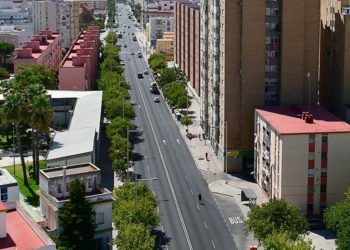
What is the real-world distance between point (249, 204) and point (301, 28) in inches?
1148

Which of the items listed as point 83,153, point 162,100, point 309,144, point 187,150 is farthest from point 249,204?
point 162,100

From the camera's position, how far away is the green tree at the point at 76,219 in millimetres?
63875

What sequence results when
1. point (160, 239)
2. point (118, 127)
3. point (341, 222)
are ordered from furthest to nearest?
point (118, 127) → point (160, 239) → point (341, 222)

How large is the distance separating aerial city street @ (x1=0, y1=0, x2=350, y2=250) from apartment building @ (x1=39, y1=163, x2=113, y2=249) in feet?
0.41

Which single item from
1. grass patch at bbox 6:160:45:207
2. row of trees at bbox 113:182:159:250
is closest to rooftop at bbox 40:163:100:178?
row of trees at bbox 113:182:159:250

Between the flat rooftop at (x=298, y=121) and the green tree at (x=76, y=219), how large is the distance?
107 ft

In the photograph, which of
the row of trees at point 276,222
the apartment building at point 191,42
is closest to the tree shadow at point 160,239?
the row of trees at point 276,222

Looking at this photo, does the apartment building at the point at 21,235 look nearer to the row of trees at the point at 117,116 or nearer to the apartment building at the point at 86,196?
the apartment building at the point at 86,196

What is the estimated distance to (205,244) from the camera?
79500mm

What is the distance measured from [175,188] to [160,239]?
68.0 feet

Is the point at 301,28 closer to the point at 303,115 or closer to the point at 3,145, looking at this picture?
the point at 303,115

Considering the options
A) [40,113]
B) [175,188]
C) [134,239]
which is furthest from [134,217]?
[40,113]

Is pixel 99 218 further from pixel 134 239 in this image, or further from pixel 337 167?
pixel 337 167

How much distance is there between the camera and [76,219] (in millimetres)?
63938
